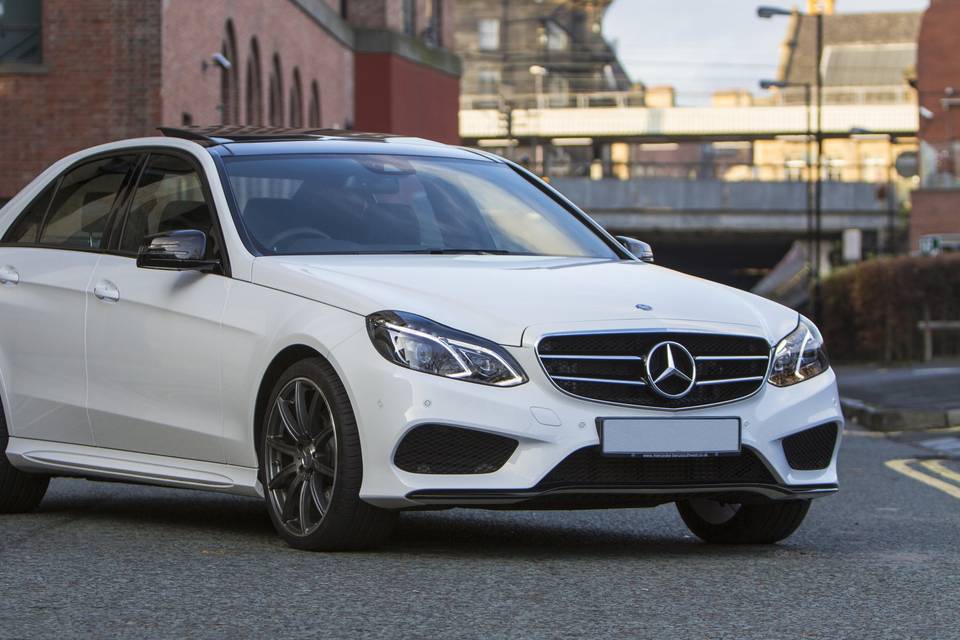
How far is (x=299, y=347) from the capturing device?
692cm

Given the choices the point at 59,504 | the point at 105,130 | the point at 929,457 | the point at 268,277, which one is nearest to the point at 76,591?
the point at 268,277

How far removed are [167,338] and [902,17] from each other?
159m

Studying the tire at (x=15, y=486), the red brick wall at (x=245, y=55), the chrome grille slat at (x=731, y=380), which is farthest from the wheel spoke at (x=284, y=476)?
the red brick wall at (x=245, y=55)

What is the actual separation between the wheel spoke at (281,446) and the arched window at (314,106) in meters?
37.6

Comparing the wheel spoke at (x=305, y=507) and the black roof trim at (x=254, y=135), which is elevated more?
the black roof trim at (x=254, y=135)

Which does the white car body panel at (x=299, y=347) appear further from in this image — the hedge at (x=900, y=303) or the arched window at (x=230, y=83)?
the hedge at (x=900, y=303)

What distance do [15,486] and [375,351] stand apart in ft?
9.10

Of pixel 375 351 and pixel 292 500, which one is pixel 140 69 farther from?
pixel 375 351

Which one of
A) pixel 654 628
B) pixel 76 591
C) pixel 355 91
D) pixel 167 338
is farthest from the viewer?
pixel 355 91

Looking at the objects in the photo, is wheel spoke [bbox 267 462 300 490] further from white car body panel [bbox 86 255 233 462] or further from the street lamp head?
the street lamp head

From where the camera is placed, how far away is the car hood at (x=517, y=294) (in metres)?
6.57

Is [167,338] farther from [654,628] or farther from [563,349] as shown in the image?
[654,628]

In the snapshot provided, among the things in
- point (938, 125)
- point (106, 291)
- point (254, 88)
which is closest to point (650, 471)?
point (106, 291)

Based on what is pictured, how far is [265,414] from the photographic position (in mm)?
7082
